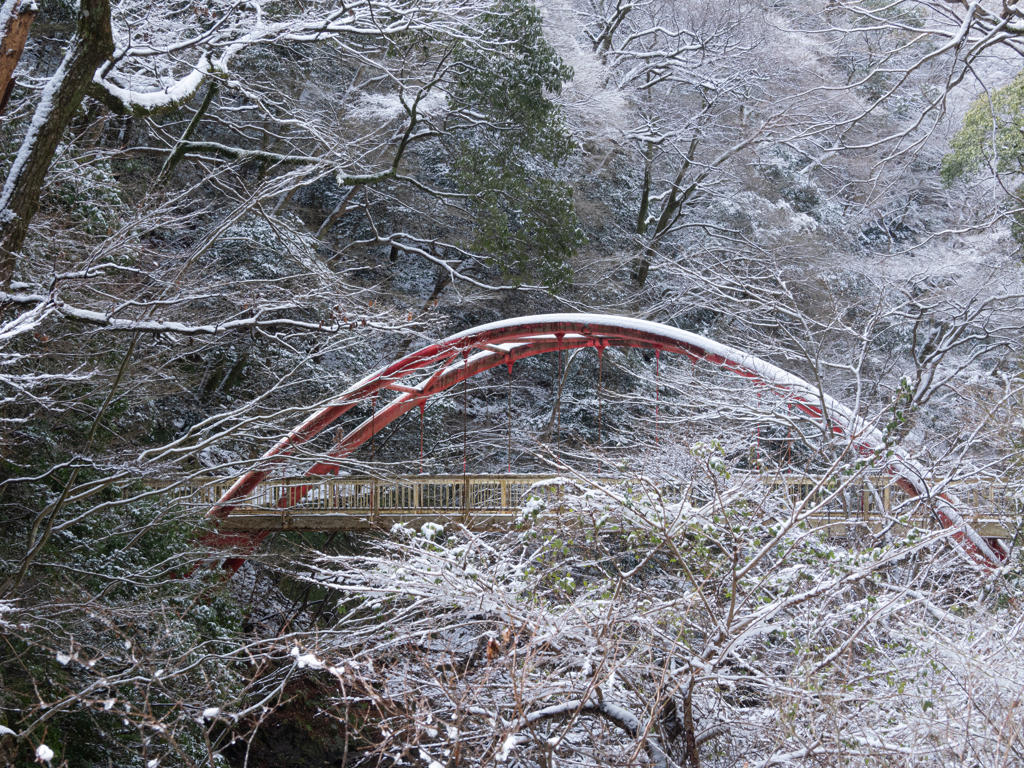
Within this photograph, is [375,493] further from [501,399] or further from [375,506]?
[501,399]

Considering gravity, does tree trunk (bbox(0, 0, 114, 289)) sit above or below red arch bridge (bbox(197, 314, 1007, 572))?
above

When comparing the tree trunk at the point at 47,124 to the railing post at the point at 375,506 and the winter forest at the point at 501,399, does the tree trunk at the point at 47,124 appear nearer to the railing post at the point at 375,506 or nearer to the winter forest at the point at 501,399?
the winter forest at the point at 501,399

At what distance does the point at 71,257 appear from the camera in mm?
6508

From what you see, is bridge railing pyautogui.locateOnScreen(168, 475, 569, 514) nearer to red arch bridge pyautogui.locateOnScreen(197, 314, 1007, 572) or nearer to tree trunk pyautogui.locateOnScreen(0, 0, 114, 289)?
red arch bridge pyautogui.locateOnScreen(197, 314, 1007, 572)

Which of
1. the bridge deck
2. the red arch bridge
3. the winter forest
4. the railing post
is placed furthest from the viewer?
the railing post

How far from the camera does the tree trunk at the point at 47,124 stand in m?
4.64

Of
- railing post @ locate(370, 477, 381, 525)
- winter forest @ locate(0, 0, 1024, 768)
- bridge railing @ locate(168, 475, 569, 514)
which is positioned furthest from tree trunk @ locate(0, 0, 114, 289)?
railing post @ locate(370, 477, 381, 525)

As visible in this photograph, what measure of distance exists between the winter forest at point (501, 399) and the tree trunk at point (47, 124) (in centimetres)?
2

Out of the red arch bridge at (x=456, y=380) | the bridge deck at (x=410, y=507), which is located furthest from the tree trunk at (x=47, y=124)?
the bridge deck at (x=410, y=507)

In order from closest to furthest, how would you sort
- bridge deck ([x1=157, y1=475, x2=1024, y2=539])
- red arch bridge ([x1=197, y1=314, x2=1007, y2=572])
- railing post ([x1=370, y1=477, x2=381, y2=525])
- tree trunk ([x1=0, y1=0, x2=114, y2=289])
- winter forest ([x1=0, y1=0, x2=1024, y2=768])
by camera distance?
winter forest ([x1=0, y1=0, x2=1024, y2=768]) < tree trunk ([x1=0, y1=0, x2=114, y2=289]) < red arch bridge ([x1=197, y1=314, x2=1007, y2=572]) < bridge deck ([x1=157, y1=475, x2=1024, y2=539]) < railing post ([x1=370, y1=477, x2=381, y2=525])

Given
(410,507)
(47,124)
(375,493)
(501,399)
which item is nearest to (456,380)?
(410,507)

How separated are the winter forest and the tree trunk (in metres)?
0.02

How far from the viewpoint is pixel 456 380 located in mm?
10773

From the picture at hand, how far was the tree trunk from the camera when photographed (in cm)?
464
